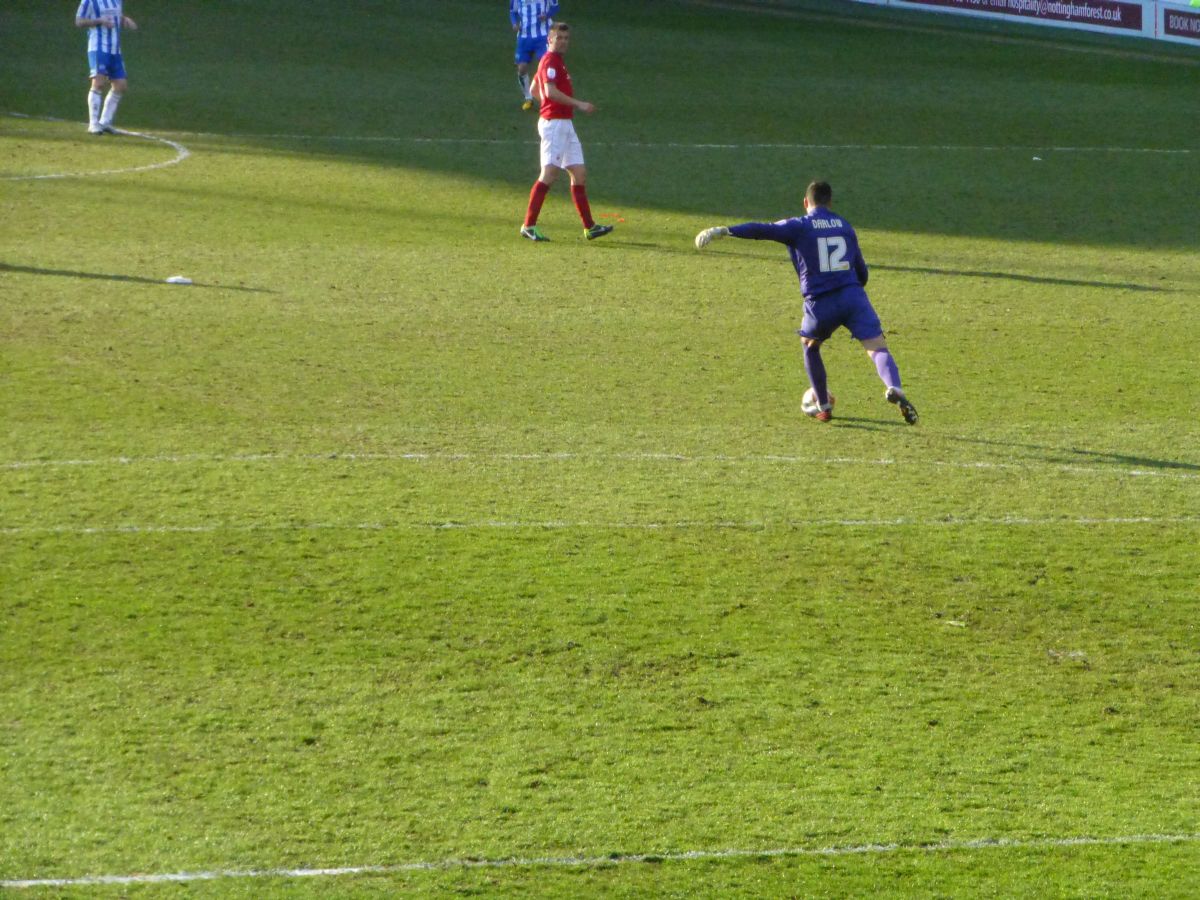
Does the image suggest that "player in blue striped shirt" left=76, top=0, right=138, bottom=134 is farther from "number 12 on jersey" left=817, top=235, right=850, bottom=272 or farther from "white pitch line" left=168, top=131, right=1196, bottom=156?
"number 12 on jersey" left=817, top=235, right=850, bottom=272

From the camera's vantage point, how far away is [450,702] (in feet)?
23.8

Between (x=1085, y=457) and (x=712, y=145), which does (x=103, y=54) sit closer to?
(x=712, y=145)

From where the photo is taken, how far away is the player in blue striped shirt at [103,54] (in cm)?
2156

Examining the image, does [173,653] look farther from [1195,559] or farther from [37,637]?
[1195,559]

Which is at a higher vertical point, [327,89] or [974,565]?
[327,89]

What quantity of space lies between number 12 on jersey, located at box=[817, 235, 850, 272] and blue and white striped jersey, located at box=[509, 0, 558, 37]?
633 inches

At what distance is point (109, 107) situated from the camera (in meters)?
22.0

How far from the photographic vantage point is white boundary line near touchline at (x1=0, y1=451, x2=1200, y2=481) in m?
10.3

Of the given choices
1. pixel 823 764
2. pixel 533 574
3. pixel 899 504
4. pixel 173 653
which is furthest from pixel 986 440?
pixel 173 653

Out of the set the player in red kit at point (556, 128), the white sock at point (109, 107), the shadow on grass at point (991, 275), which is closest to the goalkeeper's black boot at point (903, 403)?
the shadow on grass at point (991, 275)

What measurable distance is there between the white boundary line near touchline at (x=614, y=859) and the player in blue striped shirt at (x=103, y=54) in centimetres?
1724

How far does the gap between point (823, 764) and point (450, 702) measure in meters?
1.57

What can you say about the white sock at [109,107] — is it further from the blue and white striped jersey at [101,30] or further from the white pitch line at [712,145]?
the white pitch line at [712,145]

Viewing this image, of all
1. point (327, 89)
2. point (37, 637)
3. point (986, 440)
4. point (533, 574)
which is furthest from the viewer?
point (327, 89)
